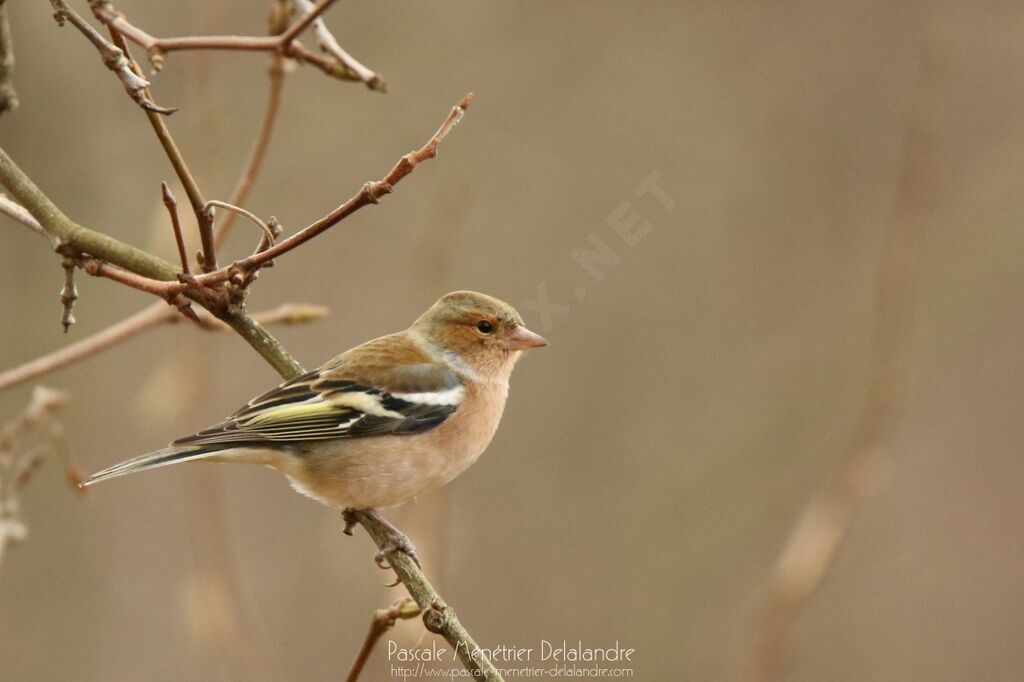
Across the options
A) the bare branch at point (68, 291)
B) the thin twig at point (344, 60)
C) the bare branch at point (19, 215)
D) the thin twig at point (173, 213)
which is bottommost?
the bare branch at point (68, 291)

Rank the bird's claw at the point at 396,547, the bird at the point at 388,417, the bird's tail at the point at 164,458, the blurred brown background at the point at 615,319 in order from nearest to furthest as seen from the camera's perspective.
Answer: the bird's claw at the point at 396,547
the bird's tail at the point at 164,458
the bird at the point at 388,417
the blurred brown background at the point at 615,319

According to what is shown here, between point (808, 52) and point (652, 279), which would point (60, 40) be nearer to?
point (652, 279)

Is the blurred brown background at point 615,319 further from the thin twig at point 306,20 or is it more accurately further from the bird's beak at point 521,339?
the thin twig at point 306,20

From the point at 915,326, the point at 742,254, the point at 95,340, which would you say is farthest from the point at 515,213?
the point at 95,340

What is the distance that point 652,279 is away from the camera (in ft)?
27.6

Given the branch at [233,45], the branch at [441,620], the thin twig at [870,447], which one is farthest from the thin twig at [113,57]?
the thin twig at [870,447]

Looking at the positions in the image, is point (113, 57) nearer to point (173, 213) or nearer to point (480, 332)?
point (173, 213)

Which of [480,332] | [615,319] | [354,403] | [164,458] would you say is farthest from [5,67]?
[615,319]

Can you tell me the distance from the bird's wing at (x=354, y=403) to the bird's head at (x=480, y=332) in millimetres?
143

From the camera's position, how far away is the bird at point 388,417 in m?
3.98

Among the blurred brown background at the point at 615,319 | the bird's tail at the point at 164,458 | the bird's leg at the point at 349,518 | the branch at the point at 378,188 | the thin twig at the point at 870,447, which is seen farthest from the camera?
the blurred brown background at the point at 615,319

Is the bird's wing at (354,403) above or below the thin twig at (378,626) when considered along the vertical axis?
above

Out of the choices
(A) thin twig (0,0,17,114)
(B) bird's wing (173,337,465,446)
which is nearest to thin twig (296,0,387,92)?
(A) thin twig (0,0,17,114)

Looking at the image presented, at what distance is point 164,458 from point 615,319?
5.16m
